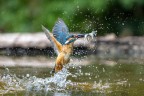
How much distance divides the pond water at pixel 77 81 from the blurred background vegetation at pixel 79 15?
10.4 feet

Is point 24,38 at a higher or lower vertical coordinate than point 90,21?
→ lower

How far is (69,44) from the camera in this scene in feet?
20.4

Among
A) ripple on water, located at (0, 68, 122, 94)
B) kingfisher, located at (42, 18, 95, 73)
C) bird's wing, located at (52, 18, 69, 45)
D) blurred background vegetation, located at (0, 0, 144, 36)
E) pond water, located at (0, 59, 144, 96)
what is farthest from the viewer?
blurred background vegetation, located at (0, 0, 144, 36)

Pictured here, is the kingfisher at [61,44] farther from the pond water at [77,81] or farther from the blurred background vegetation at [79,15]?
the blurred background vegetation at [79,15]

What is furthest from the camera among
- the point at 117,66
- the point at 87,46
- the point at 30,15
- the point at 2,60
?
the point at 30,15

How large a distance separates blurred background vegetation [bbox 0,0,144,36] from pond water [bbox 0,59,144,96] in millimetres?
3184

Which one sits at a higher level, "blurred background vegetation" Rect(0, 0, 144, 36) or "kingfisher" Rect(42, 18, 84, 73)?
"blurred background vegetation" Rect(0, 0, 144, 36)

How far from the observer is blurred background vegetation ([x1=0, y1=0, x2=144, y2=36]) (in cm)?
1084

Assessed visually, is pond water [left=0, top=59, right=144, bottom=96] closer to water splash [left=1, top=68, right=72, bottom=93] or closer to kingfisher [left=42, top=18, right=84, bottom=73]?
water splash [left=1, top=68, right=72, bottom=93]

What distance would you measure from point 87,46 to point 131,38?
91 cm

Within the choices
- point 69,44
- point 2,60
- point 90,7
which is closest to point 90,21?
point 90,7

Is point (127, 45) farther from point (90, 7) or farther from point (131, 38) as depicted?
point (90, 7)

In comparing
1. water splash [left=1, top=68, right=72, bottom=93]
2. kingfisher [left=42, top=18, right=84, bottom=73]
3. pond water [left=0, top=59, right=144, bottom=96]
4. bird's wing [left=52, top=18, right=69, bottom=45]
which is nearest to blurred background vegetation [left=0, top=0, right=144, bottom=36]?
pond water [left=0, top=59, right=144, bottom=96]

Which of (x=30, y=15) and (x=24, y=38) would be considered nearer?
(x=24, y=38)
